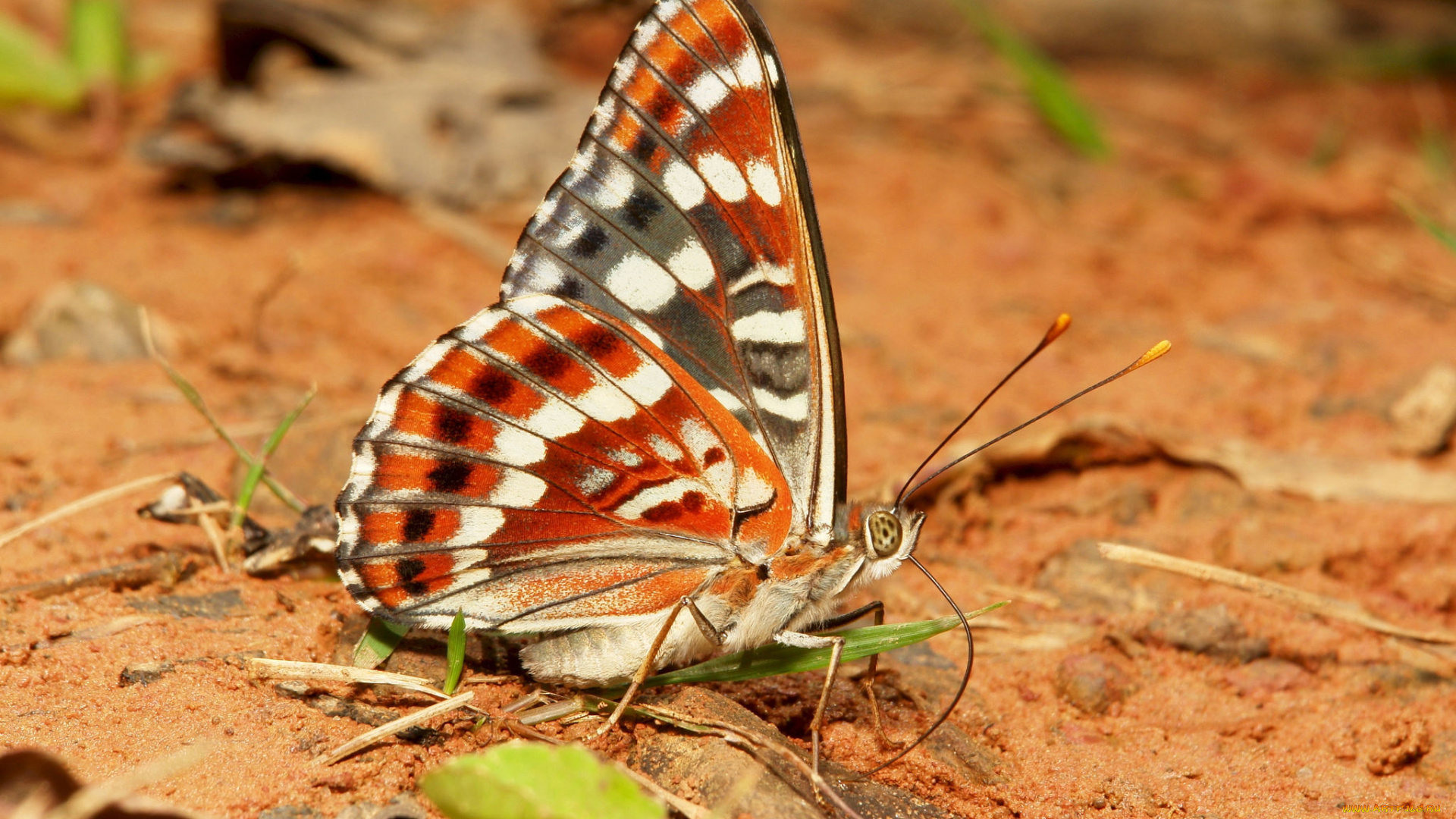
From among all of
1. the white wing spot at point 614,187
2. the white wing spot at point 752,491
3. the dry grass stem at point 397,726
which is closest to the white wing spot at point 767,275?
the white wing spot at point 614,187

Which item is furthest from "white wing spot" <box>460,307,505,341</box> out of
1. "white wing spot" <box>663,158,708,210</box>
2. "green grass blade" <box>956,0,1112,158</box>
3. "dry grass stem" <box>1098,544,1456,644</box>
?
"green grass blade" <box>956,0,1112,158</box>

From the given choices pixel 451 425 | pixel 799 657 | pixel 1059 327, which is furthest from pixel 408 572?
pixel 1059 327

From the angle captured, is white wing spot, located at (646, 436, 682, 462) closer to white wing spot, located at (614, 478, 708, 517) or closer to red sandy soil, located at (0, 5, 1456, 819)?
white wing spot, located at (614, 478, 708, 517)

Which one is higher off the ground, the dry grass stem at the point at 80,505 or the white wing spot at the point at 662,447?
the white wing spot at the point at 662,447

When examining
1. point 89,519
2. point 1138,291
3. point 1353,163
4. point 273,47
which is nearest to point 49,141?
point 273,47

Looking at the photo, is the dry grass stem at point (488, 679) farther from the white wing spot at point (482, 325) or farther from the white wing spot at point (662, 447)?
the white wing spot at point (482, 325)

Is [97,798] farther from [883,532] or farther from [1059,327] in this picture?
[1059,327]

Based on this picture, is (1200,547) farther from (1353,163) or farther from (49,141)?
(49,141)
